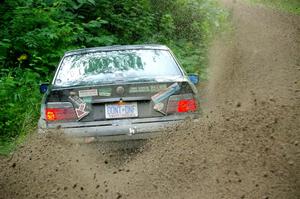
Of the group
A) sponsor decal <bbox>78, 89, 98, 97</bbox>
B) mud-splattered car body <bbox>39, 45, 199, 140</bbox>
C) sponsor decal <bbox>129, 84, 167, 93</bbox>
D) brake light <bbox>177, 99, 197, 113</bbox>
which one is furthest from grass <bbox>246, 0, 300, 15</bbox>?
sponsor decal <bbox>78, 89, 98, 97</bbox>

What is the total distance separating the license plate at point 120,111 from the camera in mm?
5293

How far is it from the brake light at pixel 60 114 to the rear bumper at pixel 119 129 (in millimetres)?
84

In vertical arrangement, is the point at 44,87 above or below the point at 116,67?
below

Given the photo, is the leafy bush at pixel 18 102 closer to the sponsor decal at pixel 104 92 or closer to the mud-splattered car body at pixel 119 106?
the mud-splattered car body at pixel 119 106

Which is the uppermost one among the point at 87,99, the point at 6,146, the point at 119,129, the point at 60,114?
the point at 87,99

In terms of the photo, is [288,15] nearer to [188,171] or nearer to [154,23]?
[154,23]

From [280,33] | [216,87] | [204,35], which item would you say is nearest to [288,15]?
[280,33]

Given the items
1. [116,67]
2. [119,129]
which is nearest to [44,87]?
[116,67]

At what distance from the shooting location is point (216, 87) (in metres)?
10.8

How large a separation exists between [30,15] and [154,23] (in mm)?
4187

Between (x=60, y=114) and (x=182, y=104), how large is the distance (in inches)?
51.2

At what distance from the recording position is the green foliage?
884 centimetres

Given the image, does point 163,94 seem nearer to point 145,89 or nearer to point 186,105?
point 145,89

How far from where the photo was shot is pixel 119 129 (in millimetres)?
5219
